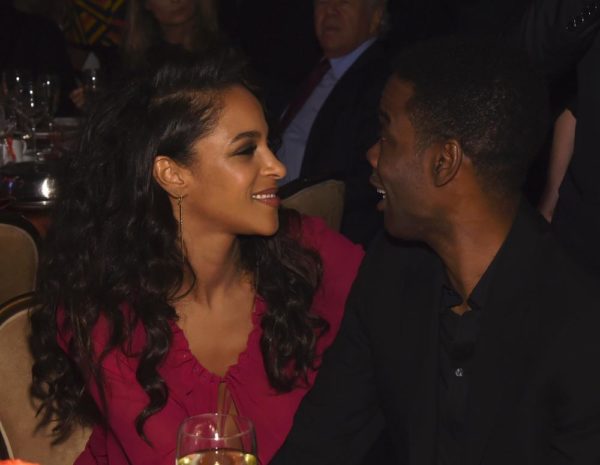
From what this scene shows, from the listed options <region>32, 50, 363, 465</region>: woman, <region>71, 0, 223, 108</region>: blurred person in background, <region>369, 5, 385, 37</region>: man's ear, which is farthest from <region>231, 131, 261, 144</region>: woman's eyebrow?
<region>71, 0, 223, 108</region>: blurred person in background

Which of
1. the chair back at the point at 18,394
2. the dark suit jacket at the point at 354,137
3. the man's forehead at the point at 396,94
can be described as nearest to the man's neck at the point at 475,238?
the man's forehead at the point at 396,94

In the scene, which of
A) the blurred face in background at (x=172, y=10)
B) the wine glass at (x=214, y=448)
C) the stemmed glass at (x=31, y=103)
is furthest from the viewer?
the blurred face in background at (x=172, y=10)

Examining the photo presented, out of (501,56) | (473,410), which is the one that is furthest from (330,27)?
(473,410)

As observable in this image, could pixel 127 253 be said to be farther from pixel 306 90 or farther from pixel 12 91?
pixel 306 90

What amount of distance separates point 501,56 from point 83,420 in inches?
46.8

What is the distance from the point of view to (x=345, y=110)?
4246 mm

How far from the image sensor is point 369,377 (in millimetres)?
2131

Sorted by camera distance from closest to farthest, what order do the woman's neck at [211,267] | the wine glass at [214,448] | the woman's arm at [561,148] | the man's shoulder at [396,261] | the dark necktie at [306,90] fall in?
the wine glass at [214,448] < the man's shoulder at [396,261] < the woman's neck at [211,267] < the woman's arm at [561,148] < the dark necktie at [306,90]

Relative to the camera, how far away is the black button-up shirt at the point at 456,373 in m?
1.93

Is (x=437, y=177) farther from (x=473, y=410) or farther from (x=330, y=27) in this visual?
(x=330, y=27)

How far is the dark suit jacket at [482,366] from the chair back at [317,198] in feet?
2.86

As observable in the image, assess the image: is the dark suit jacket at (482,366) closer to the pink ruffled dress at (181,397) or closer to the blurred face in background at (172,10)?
the pink ruffled dress at (181,397)

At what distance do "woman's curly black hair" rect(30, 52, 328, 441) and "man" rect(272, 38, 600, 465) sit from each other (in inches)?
10.2

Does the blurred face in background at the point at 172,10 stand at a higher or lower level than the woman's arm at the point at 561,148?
higher
